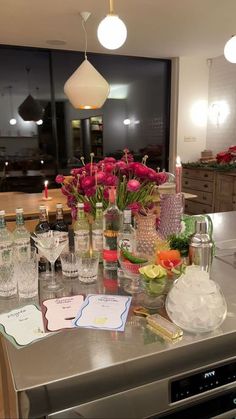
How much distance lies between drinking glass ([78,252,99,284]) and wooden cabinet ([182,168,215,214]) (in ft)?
12.7

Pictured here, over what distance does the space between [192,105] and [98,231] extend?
4.61 meters

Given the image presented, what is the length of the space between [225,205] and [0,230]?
3858mm

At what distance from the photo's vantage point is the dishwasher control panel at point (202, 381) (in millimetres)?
790

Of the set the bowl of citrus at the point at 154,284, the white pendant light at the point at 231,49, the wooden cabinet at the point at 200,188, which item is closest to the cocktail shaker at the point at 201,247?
the bowl of citrus at the point at 154,284

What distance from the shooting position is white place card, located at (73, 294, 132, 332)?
88 centimetres

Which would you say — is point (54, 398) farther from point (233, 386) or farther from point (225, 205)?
point (225, 205)

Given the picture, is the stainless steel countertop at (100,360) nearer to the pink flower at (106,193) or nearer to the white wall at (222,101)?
the pink flower at (106,193)

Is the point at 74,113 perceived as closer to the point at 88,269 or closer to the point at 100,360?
the point at 88,269

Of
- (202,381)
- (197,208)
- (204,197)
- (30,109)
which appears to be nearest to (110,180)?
(202,381)

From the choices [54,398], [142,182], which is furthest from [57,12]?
[54,398]

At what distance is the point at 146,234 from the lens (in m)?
1.27

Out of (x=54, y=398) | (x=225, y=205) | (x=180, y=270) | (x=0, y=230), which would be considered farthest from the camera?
(x=225, y=205)

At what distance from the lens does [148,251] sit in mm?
1254

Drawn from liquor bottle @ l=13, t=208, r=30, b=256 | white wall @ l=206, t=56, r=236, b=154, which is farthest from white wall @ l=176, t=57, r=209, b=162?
liquor bottle @ l=13, t=208, r=30, b=256
